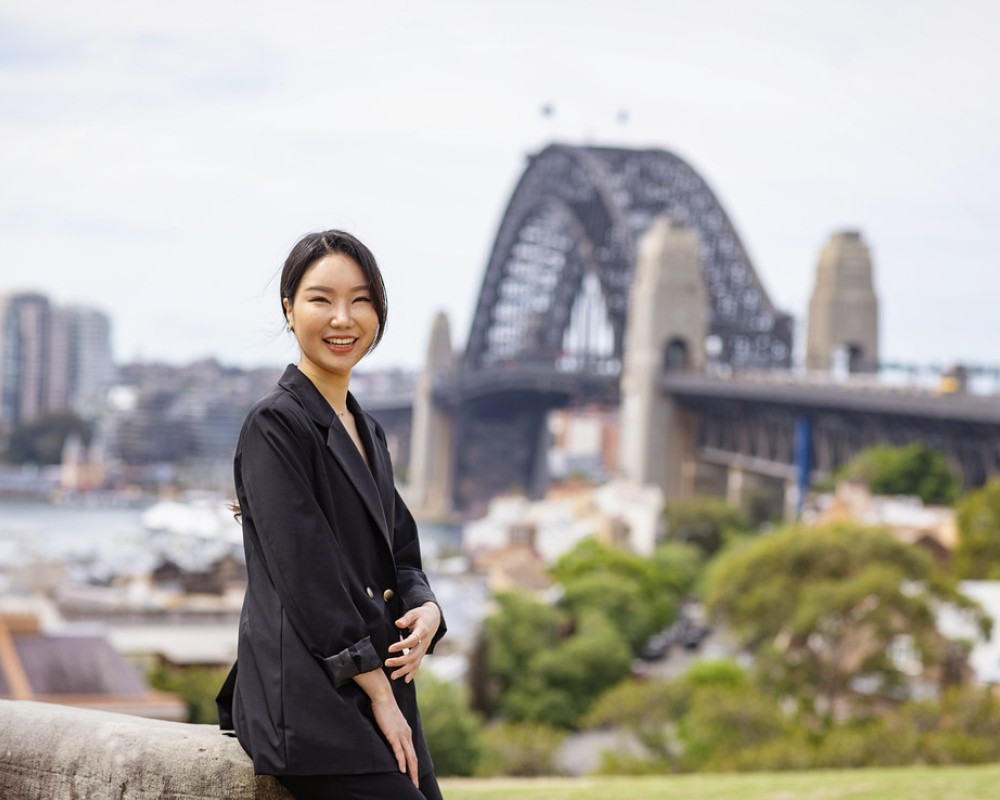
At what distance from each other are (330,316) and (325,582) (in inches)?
26.3

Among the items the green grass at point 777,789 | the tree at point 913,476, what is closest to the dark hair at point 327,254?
the green grass at point 777,789

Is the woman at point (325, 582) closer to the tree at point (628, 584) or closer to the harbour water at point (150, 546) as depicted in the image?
the tree at point (628, 584)

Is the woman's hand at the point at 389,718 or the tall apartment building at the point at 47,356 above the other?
the woman's hand at the point at 389,718

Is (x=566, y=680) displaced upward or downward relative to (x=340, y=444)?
downward

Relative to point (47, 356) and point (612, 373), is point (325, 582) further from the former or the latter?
point (47, 356)

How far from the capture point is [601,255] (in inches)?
3770

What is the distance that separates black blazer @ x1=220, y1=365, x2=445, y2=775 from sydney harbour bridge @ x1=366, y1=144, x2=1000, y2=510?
43694mm

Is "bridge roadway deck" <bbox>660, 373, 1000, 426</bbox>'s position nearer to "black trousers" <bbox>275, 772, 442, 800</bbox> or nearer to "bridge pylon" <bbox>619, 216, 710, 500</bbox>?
"bridge pylon" <bbox>619, 216, 710, 500</bbox>

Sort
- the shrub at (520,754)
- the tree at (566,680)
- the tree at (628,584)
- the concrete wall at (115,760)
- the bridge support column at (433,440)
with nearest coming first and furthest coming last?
the concrete wall at (115,760) → the shrub at (520,754) → the tree at (566,680) → the tree at (628,584) → the bridge support column at (433,440)

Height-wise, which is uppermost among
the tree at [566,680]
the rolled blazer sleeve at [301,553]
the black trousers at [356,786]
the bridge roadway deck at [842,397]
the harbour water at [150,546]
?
the rolled blazer sleeve at [301,553]

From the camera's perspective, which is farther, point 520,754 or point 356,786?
point 520,754

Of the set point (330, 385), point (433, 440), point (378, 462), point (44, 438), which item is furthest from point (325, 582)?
point (44, 438)

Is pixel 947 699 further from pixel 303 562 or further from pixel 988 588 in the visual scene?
pixel 303 562

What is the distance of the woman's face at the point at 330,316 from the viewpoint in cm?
345
